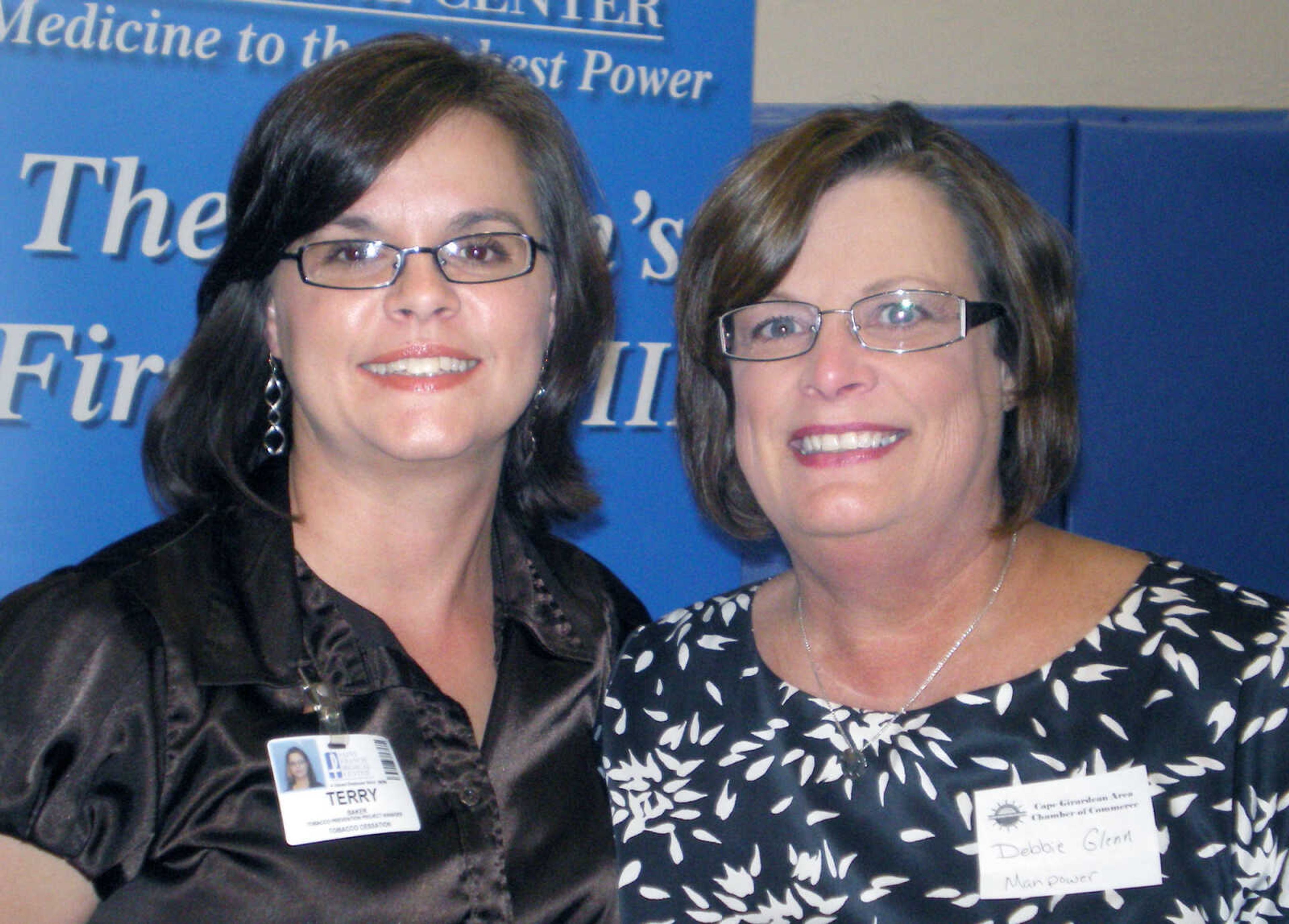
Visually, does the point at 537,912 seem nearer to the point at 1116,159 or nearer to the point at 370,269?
the point at 370,269

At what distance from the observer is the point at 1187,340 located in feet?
9.57

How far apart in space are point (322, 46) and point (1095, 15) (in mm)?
2024

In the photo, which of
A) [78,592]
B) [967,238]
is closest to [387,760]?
[78,592]

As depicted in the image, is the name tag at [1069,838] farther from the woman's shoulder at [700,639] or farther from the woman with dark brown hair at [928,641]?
the woman's shoulder at [700,639]

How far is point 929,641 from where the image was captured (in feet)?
6.06

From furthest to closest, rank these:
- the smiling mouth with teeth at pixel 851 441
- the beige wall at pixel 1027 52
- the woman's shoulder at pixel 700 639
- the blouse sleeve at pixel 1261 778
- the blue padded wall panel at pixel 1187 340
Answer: the beige wall at pixel 1027 52
the blue padded wall panel at pixel 1187 340
the woman's shoulder at pixel 700 639
the smiling mouth with teeth at pixel 851 441
the blouse sleeve at pixel 1261 778

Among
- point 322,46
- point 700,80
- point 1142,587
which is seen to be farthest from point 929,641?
point 322,46

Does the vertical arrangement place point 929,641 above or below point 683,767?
above


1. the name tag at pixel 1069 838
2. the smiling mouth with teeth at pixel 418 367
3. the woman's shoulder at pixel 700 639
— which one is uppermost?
the smiling mouth with teeth at pixel 418 367

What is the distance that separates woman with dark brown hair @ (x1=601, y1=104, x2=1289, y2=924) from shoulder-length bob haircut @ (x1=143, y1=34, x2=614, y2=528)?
26 centimetres

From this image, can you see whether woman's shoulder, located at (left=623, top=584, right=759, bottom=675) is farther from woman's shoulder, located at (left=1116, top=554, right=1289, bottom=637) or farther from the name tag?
woman's shoulder, located at (left=1116, top=554, right=1289, bottom=637)

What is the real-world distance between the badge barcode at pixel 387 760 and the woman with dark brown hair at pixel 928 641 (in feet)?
1.24

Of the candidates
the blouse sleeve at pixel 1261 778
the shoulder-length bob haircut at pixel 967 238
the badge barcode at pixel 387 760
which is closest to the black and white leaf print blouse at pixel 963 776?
the blouse sleeve at pixel 1261 778

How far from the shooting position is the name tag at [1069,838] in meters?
1.58
